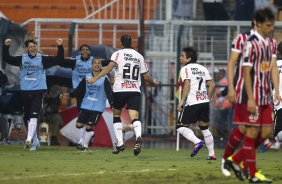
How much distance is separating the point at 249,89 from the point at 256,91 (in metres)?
0.29

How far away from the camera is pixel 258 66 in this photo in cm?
1325

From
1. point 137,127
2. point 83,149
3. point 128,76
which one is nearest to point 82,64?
point 83,149

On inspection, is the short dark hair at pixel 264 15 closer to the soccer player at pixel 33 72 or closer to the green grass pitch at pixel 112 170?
the green grass pitch at pixel 112 170

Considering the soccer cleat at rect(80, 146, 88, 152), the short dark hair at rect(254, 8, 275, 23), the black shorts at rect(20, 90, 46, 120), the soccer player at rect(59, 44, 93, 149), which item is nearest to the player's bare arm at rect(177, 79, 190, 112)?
the soccer cleat at rect(80, 146, 88, 152)

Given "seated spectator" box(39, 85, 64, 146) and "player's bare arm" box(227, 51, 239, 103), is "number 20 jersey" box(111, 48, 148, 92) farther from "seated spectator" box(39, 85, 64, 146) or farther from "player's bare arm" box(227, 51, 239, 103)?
"seated spectator" box(39, 85, 64, 146)

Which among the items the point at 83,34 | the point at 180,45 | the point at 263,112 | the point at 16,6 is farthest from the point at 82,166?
the point at 16,6

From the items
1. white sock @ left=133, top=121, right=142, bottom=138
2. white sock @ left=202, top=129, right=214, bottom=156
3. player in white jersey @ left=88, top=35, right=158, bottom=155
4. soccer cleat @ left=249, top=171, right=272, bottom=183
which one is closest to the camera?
soccer cleat @ left=249, top=171, right=272, bottom=183

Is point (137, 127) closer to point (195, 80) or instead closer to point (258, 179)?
point (195, 80)

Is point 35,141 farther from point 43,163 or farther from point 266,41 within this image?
point 266,41

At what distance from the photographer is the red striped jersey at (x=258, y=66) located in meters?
13.2

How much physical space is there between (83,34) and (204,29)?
3.71m

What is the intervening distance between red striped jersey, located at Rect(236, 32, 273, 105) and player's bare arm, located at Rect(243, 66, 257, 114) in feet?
0.25

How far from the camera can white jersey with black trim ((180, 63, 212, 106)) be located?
19891 mm

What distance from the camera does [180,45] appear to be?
91.7ft
